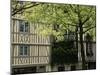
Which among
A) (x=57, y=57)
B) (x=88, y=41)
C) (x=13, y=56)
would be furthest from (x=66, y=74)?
(x=13, y=56)

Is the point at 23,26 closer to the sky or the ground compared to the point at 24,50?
closer to the sky

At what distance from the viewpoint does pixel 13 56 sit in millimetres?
2258

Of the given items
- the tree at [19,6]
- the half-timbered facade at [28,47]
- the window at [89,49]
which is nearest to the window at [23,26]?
the half-timbered facade at [28,47]

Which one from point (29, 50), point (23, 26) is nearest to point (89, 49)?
point (29, 50)

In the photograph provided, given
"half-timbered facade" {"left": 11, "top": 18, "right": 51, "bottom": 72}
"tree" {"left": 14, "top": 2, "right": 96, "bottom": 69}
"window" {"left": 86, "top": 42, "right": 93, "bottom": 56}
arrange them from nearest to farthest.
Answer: "half-timbered facade" {"left": 11, "top": 18, "right": 51, "bottom": 72} < "tree" {"left": 14, "top": 2, "right": 96, "bottom": 69} < "window" {"left": 86, "top": 42, "right": 93, "bottom": 56}

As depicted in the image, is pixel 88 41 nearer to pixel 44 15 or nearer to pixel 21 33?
pixel 44 15

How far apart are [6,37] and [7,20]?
0.17 m

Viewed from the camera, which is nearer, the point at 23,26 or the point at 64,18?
the point at 23,26

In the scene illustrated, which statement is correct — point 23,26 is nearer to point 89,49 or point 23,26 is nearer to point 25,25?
point 25,25

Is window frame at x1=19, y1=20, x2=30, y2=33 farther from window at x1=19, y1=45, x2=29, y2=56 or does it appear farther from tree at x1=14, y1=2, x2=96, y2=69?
window at x1=19, y1=45, x2=29, y2=56

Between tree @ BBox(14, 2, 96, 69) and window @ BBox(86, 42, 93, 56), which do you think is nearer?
tree @ BBox(14, 2, 96, 69)

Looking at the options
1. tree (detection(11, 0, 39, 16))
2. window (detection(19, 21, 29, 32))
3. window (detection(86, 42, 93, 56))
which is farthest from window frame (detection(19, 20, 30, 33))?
window (detection(86, 42, 93, 56))

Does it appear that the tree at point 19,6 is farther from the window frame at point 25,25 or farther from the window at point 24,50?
the window at point 24,50

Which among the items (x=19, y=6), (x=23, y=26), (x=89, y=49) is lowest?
(x=89, y=49)
